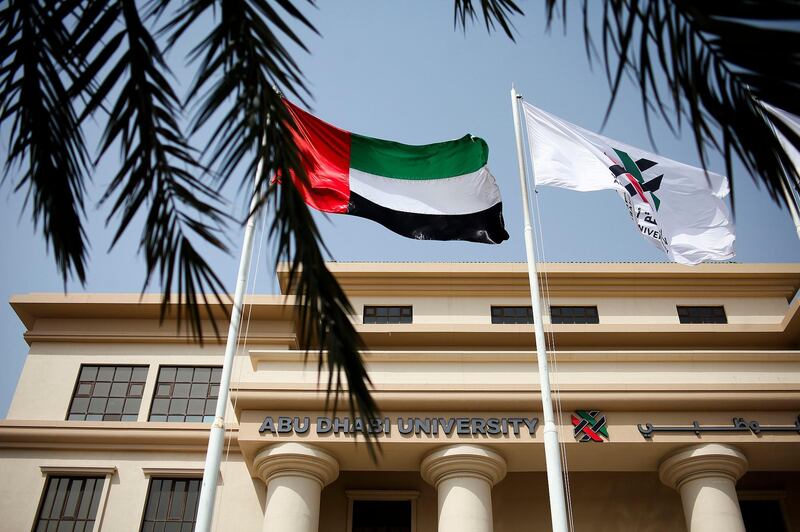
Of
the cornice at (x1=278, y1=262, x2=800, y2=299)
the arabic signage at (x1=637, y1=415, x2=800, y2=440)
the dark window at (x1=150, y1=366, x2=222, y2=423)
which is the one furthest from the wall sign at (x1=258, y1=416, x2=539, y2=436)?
the cornice at (x1=278, y1=262, x2=800, y2=299)

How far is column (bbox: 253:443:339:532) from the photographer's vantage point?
15891 millimetres

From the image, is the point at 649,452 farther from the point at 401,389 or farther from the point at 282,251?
the point at 282,251

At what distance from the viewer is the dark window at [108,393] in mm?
20094

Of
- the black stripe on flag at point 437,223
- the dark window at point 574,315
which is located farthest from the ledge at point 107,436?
the dark window at point 574,315

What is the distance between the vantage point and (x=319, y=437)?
16875mm

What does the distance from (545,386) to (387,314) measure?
1011cm

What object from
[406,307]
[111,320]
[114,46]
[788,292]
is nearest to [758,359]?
[788,292]

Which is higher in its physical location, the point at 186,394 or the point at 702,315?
the point at 702,315

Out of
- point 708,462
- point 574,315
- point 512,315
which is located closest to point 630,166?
point 708,462

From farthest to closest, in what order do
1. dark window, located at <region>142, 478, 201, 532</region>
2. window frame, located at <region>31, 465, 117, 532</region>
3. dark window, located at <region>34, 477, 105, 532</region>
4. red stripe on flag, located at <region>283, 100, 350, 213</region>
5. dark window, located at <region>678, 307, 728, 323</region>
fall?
dark window, located at <region>678, 307, 728, 323</region>, window frame, located at <region>31, 465, 117, 532</region>, dark window, located at <region>34, 477, 105, 532</region>, dark window, located at <region>142, 478, 201, 532</region>, red stripe on flag, located at <region>283, 100, 350, 213</region>

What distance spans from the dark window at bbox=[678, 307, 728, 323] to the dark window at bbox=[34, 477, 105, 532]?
16015 millimetres

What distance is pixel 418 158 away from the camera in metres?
16.1

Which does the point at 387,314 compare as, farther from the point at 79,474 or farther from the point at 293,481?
the point at 79,474

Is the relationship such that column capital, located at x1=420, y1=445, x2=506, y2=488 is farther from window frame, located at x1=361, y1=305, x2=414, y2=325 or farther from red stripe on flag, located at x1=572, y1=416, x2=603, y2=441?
window frame, located at x1=361, y1=305, x2=414, y2=325
